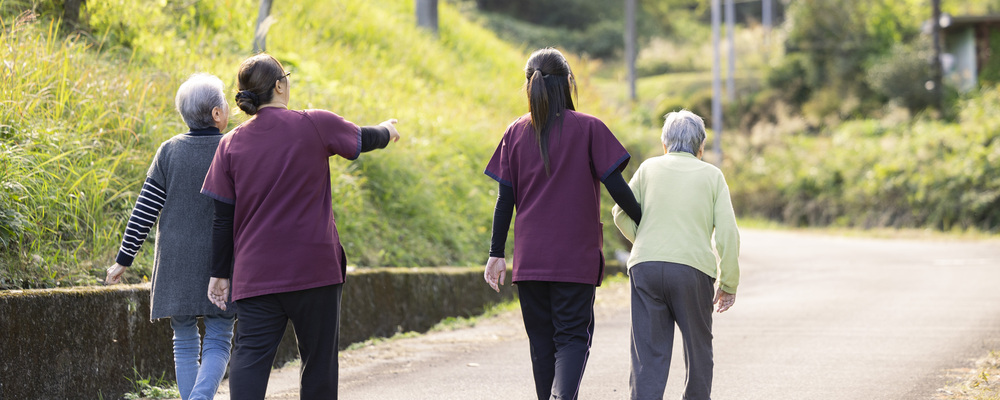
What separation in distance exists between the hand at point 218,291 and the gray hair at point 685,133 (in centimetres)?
206

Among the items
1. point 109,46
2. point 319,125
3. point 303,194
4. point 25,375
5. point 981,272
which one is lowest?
point 981,272

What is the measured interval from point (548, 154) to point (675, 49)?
48.4m

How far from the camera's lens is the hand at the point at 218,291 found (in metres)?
4.08

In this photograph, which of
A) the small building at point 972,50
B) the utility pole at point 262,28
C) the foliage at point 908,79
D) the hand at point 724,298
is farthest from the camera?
the small building at point 972,50

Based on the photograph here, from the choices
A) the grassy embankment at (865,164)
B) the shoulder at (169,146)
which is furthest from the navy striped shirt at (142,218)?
the grassy embankment at (865,164)

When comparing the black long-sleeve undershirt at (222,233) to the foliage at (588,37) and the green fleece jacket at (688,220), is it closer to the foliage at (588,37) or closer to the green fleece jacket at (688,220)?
the green fleece jacket at (688,220)

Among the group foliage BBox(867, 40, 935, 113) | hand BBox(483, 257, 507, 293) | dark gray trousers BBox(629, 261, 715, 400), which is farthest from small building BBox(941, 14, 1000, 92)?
hand BBox(483, 257, 507, 293)

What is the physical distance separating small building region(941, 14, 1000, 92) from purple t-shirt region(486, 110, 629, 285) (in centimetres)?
3114

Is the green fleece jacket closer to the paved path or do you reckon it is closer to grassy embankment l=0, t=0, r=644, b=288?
grassy embankment l=0, t=0, r=644, b=288

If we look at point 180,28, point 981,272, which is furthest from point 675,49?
point 180,28

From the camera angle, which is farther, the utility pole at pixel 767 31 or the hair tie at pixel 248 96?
the utility pole at pixel 767 31

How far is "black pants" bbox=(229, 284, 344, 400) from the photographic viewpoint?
3943 millimetres

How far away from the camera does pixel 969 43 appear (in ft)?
110

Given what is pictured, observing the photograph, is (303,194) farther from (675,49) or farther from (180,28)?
(675,49)
